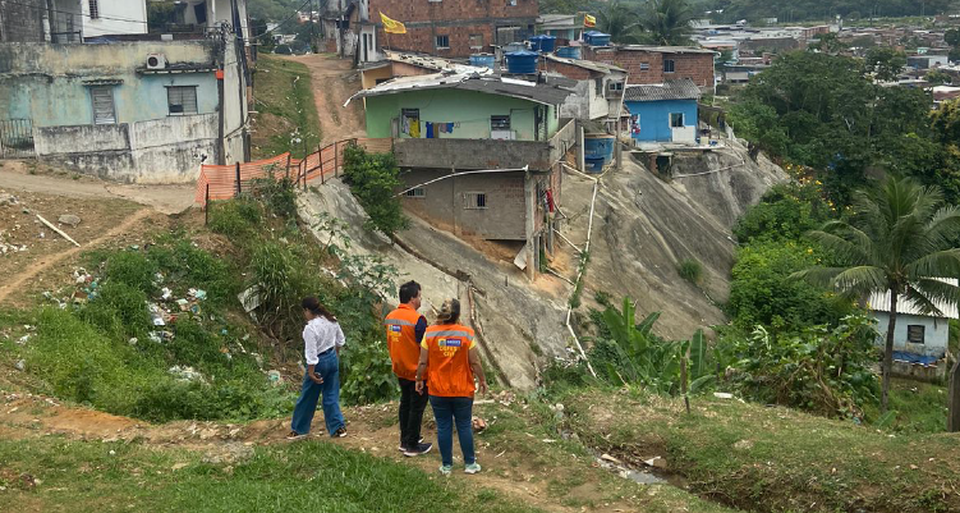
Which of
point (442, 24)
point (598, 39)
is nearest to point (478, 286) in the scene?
point (442, 24)

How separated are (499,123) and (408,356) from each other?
18.0 m

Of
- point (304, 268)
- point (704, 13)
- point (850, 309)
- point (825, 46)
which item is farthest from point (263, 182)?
point (704, 13)

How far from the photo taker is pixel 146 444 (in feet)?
33.8

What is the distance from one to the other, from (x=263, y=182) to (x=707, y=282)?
19270 millimetres

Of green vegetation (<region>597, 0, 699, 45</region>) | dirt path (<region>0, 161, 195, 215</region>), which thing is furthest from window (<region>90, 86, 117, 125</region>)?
green vegetation (<region>597, 0, 699, 45</region>)

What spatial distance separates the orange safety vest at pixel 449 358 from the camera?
8945 mm

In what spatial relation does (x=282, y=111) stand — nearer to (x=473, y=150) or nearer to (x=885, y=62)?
(x=473, y=150)

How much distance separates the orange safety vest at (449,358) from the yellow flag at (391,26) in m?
36.3

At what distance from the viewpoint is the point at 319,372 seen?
999 cm

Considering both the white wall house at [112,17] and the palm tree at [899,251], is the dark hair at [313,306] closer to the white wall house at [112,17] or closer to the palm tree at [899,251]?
the palm tree at [899,251]

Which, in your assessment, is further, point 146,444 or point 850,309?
point 850,309

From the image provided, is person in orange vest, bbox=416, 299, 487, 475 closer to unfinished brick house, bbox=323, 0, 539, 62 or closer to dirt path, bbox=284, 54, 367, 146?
dirt path, bbox=284, 54, 367, 146

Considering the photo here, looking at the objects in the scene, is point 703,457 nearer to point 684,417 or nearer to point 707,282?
point 684,417

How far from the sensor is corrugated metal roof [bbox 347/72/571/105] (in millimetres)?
26047
